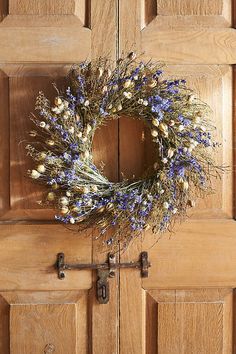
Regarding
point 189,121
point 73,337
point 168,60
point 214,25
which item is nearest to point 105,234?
point 73,337

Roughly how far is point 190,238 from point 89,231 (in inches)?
13.8

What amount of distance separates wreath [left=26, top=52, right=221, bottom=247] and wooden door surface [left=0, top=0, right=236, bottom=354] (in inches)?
4.3

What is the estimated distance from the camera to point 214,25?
1741mm

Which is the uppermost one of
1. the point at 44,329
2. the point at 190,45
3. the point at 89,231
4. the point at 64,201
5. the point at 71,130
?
the point at 190,45

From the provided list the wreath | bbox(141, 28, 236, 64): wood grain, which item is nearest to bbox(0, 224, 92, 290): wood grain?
the wreath

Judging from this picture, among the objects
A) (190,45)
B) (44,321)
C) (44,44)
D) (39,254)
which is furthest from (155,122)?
(44,321)

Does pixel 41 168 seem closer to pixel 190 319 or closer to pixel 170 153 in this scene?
pixel 170 153

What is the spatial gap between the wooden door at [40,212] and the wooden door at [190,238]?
0.25 feet

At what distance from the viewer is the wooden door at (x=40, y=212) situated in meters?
1.72

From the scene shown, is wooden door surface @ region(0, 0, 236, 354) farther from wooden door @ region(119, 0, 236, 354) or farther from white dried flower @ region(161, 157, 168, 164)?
white dried flower @ region(161, 157, 168, 164)

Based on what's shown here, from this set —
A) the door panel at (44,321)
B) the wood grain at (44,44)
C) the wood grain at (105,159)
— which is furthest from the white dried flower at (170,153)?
the door panel at (44,321)

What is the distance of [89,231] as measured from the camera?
→ 174 centimetres

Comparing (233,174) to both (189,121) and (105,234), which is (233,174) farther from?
(105,234)

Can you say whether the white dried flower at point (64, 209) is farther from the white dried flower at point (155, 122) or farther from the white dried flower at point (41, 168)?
the white dried flower at point (155, 122)
